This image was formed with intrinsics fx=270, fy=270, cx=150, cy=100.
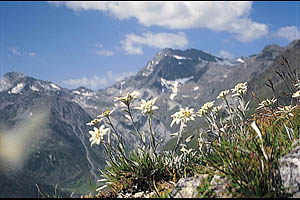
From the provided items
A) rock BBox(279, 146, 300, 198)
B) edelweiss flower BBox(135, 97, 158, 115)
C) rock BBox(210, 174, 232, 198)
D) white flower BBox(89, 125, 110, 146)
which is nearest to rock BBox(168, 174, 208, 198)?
rock BBox(210, 174, 232, 198)

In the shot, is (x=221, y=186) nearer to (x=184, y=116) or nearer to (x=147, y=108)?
(x=184, y=116)

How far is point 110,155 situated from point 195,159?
2.60 meters

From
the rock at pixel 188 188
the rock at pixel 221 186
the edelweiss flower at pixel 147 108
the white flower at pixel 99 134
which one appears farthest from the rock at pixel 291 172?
the white flower at pixel 99 134

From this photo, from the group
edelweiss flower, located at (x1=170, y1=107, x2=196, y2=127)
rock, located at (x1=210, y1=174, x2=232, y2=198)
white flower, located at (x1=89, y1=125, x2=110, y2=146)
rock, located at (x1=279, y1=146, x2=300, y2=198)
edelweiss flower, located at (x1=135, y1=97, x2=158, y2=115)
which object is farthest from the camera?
edelweiss flower, located at (x1=170, y1=107, x2=196, y2=127)

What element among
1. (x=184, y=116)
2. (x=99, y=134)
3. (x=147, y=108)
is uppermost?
(x=147, y=108)

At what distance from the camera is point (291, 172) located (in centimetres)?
557

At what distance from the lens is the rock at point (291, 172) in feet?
17.6

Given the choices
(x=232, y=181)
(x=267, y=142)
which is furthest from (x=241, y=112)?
(x=232, y=181)

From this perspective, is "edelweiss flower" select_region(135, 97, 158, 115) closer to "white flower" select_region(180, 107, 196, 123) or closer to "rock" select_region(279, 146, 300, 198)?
"white flower" select_region(180, 107, 196, 123)

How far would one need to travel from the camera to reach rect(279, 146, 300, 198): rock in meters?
5.35

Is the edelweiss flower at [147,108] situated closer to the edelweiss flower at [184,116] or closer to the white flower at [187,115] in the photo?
the edelweiss flower at [184,116]

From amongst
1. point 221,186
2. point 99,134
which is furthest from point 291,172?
point 99,134

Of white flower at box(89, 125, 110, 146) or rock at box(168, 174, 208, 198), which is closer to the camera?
rock at box(168, 174, 208, 198)

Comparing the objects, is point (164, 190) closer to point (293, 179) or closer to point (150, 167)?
point (150, 167)
